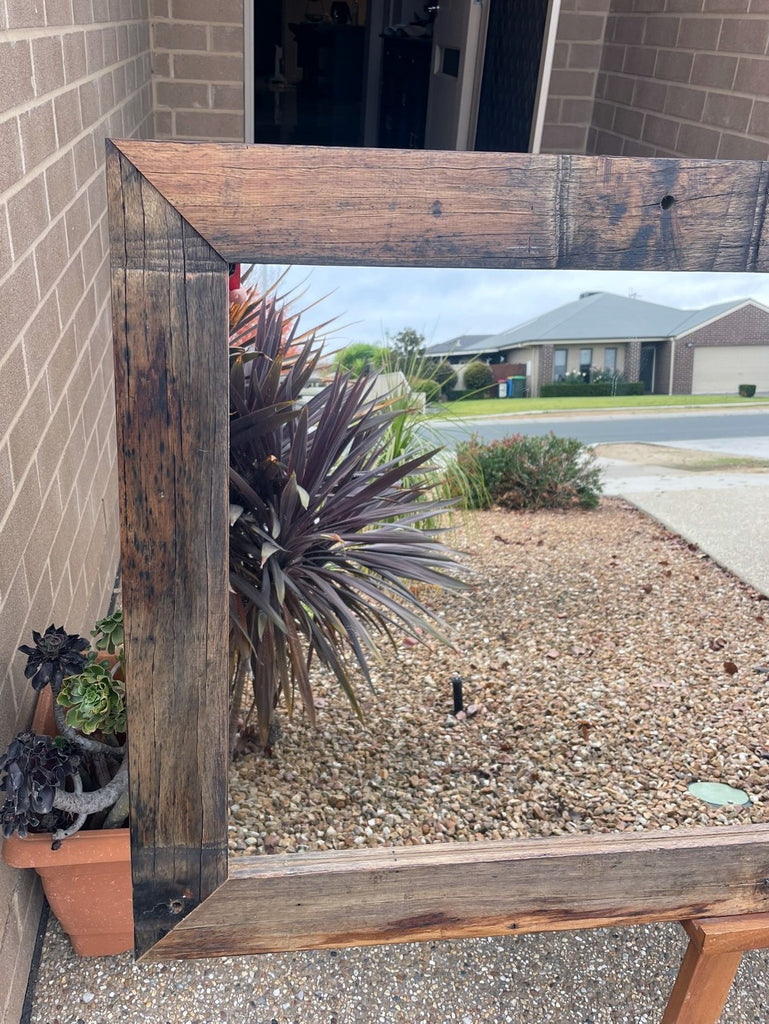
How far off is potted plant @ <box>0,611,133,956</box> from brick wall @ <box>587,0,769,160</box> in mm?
→ 3265

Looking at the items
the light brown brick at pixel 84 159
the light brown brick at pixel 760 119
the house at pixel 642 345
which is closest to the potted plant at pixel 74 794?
the light brown brick at pixel 84 159

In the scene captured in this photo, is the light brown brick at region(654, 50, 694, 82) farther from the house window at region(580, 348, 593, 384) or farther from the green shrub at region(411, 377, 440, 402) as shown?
the green shrub at region(411, 377, 440, 402)

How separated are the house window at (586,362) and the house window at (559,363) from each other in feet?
0.21

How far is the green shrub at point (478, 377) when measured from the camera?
357cm

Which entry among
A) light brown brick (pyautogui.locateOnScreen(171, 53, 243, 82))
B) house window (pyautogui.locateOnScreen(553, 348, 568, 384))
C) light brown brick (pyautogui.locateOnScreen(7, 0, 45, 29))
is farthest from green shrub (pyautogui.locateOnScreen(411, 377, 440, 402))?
light brown brick (pyautogui.locateOnScreen(171, 53, 243, 82))

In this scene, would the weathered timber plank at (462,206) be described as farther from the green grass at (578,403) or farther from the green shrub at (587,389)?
the green grass at (578,403)

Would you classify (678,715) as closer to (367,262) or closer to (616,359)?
(616,359)

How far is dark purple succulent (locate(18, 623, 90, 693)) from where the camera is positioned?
1.34 metres

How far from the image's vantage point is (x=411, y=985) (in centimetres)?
167

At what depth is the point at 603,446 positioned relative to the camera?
487cm

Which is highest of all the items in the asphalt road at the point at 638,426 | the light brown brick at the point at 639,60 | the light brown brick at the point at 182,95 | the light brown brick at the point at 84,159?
the light brown brick at the point at 639,60

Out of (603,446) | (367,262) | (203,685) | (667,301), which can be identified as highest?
(367,262)

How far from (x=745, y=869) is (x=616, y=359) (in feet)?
6.35

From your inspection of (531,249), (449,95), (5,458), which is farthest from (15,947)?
(449,95)
